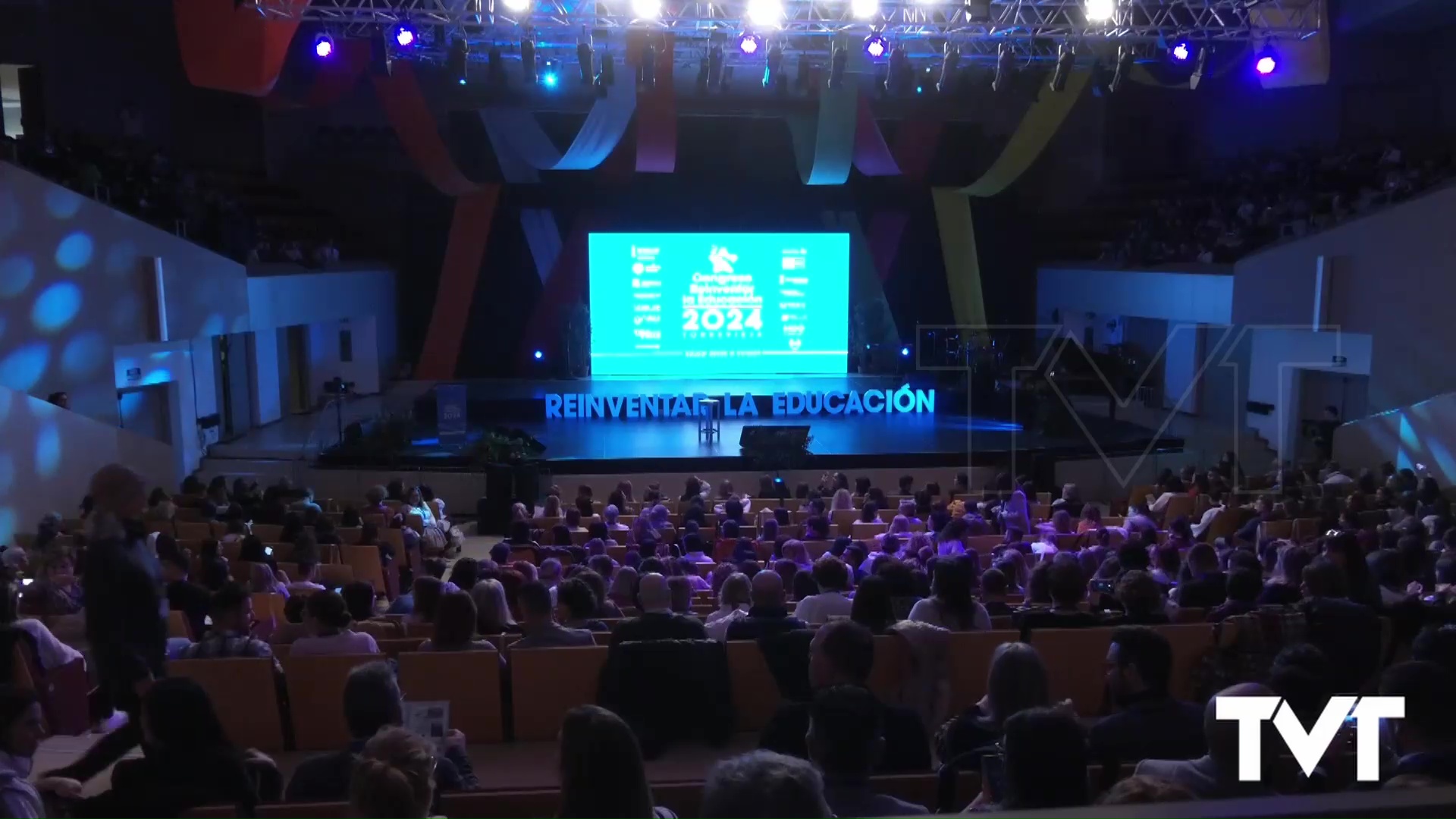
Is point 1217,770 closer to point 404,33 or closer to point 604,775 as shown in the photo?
point 604,775

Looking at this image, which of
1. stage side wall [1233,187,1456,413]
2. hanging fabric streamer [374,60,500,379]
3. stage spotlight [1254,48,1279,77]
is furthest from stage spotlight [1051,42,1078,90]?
hanging fabric streamer [374,60,500,379]

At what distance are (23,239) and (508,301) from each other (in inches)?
350

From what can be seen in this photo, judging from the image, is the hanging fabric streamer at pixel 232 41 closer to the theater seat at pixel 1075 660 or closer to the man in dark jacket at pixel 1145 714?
the theater seat at pixel 1075 660

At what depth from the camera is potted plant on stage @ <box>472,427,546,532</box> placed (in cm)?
1072

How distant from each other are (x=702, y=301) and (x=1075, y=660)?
13.2m

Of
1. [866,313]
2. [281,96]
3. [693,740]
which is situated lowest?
[693,740]

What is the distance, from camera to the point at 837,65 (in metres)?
11.4

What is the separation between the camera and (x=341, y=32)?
11344mm

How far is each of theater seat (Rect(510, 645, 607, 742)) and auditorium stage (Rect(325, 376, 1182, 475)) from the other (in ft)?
25.8

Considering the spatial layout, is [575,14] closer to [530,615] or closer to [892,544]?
[892,544]

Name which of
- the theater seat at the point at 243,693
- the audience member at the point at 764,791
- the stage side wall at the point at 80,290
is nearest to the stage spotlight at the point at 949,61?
the stage side wall at the point at 80,290

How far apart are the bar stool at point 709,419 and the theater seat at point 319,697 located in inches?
366

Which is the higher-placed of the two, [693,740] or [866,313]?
[866,313]

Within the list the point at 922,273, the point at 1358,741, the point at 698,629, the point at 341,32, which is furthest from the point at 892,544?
the point at 922,273
